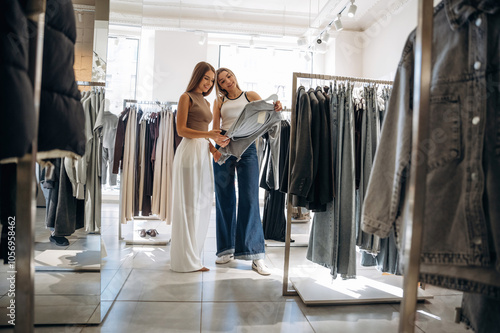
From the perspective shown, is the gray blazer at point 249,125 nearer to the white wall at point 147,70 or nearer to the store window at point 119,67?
the store window at point 119,67

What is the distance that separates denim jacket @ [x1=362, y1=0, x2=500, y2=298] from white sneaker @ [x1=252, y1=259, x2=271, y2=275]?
70.9 inches

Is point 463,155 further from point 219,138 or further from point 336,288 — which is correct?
point 219,138

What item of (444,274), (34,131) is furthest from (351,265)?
(34,131)

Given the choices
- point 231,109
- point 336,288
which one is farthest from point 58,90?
point 336,288

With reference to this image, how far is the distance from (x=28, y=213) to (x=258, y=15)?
18.9 feet

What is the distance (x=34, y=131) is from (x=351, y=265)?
1779 mm

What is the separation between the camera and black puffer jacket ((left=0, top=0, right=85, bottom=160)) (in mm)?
698

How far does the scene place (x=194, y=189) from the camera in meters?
2.56

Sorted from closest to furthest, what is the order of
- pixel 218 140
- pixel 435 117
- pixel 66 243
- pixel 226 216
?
pixel 435 117, pixel 66 243, pixel 218 140, pixel 226 216

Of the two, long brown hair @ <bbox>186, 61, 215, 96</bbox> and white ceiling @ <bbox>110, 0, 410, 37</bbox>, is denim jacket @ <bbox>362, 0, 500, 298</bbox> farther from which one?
white ceiling @ <bbox>110, 0, 410, 37</bbox>

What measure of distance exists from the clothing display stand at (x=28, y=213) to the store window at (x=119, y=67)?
0.92 m

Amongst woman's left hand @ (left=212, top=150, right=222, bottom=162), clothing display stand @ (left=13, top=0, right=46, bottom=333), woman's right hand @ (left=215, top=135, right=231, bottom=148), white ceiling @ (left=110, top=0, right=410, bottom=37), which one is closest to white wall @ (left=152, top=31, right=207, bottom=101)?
white ceiling @ (left=110, top=0, right=410, bottom=37)

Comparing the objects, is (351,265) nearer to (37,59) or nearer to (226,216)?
(226,216)

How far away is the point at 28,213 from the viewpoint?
800 millimetres
